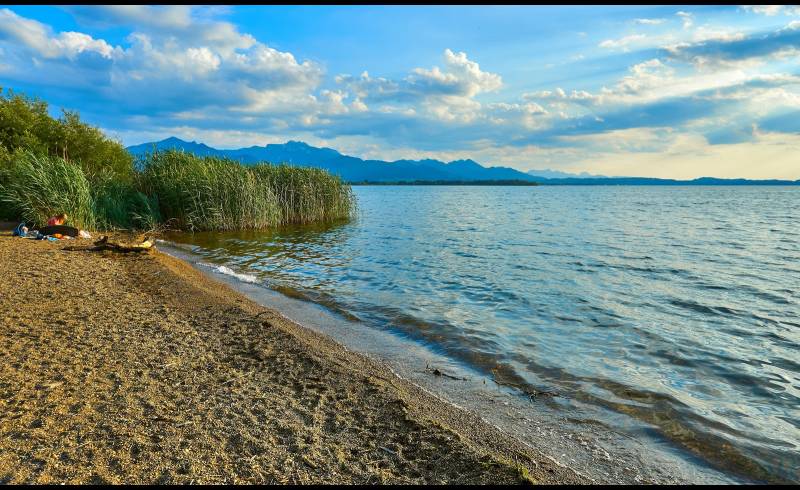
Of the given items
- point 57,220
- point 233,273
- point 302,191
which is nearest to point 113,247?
point 233,273

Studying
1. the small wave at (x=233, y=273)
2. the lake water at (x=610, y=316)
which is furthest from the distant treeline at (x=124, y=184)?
the small wave at (x=233, y=273)

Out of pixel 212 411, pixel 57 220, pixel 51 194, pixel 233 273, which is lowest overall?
pixel 233 273

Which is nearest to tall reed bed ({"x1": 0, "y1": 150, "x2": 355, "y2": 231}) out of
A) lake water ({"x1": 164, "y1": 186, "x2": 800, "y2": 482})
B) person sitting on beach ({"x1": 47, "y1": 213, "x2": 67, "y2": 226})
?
person sitting on beach ({"x1": 47, "y1": 213, "x2": 67, "y2": 226})

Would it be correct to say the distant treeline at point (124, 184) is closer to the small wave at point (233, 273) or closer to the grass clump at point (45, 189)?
the grass clump at point (45, 189)

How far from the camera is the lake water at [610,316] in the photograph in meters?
6.05

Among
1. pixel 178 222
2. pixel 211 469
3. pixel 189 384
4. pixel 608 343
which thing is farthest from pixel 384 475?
pixel 178 222

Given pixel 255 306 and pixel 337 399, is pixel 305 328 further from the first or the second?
pixel 337 399

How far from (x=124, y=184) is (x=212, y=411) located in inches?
944

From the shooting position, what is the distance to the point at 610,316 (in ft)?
35.2

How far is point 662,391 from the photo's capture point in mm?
6781

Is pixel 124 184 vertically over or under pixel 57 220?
over

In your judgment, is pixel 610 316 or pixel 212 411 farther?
pixel 610 316

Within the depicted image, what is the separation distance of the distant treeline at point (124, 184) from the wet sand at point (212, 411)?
549 inches

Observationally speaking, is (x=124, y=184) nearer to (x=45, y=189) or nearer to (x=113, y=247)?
(x=45, y=189)
